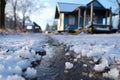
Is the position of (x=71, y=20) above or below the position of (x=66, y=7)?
below

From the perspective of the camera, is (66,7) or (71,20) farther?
(66,7)

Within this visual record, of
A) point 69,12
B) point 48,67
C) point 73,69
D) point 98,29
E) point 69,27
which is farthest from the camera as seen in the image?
point 69,12

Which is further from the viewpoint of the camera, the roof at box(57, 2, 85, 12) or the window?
the roof at box(57, 2, 85, 12)

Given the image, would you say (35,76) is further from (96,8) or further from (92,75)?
(96,8)

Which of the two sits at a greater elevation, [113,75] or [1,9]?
[1,9]

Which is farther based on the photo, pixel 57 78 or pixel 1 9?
pixel 1 9

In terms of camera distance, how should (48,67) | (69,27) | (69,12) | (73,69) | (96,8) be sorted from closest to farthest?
(73,69)
(48,67)
(96,8)
(69,27)
(69,12)

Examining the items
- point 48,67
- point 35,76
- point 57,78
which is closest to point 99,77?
point 57,78

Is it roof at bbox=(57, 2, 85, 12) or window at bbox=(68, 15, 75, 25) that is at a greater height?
roof at bbox=(57, 2, 85, 12)

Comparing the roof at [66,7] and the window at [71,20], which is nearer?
the window at [71,20]

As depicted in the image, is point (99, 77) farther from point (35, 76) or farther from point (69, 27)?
point (69, 27)

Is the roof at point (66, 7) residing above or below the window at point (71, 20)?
above

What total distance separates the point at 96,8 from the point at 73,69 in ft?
83.2

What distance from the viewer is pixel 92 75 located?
297 centimetres
